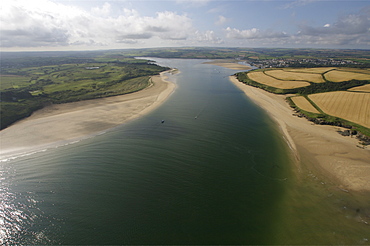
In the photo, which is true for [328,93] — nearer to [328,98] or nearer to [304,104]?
[328,98]

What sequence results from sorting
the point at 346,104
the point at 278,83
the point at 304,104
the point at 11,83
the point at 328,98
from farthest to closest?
A: the point at 11,83 → the point at 278,83 → the point at 328,98 → the point at 304,104 → the point at 346,104

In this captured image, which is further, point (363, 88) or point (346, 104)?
point (363, 88)

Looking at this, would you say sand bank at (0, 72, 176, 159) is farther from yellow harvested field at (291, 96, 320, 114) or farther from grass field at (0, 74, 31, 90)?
yellow harvested field at (291, 96, 320, 114)

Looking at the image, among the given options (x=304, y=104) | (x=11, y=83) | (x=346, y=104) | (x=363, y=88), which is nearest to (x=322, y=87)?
(x=363, y=88)

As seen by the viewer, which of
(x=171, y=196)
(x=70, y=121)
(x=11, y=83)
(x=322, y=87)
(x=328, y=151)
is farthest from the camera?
(x=11, y=83)

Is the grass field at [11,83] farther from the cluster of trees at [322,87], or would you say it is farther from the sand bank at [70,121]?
the cluster of trees at [322,87]
